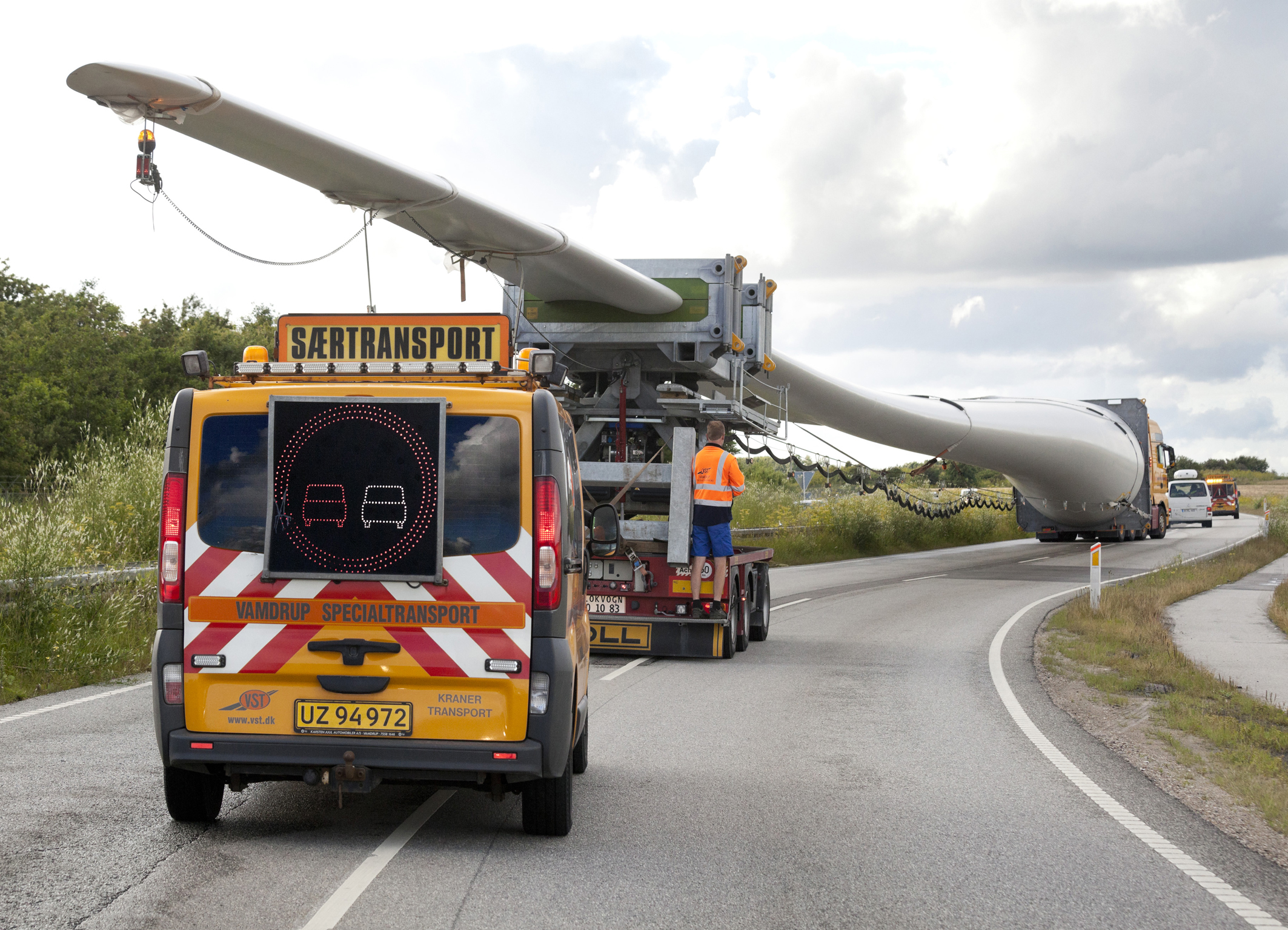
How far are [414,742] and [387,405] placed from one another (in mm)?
1478

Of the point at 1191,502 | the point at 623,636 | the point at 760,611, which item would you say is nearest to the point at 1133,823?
the point at 623,636

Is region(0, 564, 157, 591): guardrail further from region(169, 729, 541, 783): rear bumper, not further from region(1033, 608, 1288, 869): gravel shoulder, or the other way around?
region(1033, 608, 1288, 869): gravel shoulder

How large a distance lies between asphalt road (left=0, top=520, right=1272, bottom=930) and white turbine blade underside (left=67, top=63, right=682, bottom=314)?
3.99m

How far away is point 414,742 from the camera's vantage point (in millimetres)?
5406

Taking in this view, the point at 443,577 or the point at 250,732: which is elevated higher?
the point at 443,577

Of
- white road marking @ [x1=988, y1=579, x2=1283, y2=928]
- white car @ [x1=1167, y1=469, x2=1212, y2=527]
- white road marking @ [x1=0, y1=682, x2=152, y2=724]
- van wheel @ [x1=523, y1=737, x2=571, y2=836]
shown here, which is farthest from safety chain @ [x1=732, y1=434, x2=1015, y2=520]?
white car @ [x1=1167, y1=469, x2=1212, y2=527]

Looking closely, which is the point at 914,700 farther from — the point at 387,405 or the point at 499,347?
the point at 387,405

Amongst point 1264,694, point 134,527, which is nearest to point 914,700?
point 1264,694

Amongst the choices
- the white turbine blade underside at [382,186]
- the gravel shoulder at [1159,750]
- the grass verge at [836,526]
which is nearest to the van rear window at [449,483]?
the white turbine blade underside at [382,186]

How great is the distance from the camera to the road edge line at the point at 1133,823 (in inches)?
197

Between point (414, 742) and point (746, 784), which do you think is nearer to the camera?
point (414, 742)

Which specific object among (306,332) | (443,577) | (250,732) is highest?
(306,332)

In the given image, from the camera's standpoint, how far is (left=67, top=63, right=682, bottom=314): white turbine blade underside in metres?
Result: 7.42

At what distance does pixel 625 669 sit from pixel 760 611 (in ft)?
9.84
